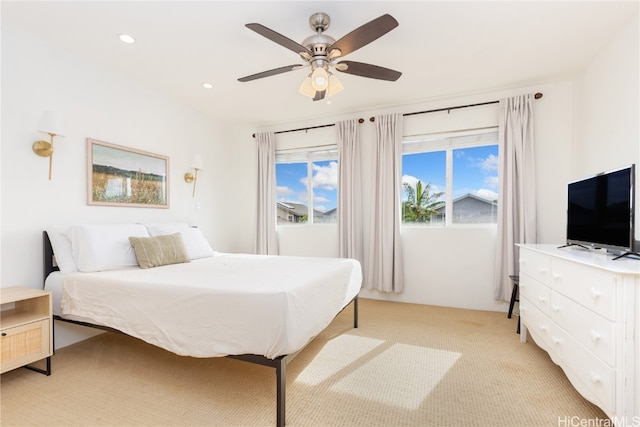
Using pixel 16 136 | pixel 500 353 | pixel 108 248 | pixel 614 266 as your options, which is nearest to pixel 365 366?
pixel 500 353

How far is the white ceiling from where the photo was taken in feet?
6.98

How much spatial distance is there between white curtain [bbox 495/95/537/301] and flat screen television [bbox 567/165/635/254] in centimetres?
88

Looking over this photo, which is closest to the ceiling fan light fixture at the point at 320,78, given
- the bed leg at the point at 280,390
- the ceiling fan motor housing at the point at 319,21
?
the ceiling fan motor housing at the point at 319,21

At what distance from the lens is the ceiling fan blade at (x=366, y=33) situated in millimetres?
1744

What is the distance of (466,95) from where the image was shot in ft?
12.0

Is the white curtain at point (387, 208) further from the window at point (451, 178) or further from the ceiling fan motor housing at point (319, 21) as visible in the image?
the ceiling fan motor housing at point (319, 21)

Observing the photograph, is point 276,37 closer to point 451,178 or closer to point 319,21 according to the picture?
point 319,21

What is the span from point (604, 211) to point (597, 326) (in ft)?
3.08

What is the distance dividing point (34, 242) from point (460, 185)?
14.6 ft

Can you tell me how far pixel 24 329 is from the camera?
2006 millimetres

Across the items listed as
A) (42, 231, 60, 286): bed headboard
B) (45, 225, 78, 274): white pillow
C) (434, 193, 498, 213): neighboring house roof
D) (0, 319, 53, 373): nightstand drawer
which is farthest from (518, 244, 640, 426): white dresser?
(42, 231, 60, 286): bed headboard

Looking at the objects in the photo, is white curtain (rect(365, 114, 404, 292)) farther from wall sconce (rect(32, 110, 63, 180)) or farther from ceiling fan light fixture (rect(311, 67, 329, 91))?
wall sconce (rect(32, 110, 63, 180))

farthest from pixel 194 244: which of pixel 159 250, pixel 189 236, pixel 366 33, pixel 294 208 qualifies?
pixel 366 33

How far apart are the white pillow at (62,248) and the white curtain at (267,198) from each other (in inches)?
97.5
